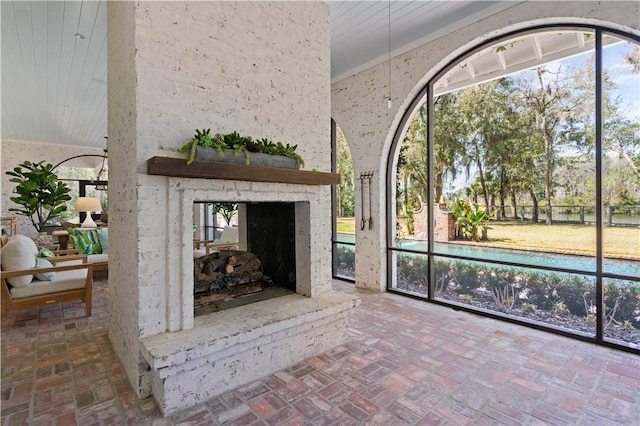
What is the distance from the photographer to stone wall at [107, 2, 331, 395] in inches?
86.5

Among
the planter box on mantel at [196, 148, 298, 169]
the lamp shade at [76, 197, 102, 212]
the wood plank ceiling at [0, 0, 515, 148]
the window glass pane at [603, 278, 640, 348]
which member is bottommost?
the window glass pane at [603, 278, 640, 348]

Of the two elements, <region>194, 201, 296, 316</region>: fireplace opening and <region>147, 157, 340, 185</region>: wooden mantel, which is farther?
<region>194, 201, 296, 316</region>: fireplace opening

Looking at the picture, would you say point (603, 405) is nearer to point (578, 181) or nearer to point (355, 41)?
point (578, 181)

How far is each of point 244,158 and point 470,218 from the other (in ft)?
10.6

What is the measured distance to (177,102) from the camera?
233cm

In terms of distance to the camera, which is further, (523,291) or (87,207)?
(87,207)

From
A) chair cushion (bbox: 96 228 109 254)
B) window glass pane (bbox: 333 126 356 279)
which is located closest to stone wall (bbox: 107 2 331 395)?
window glass pane (bbox: 333 126 356 279)

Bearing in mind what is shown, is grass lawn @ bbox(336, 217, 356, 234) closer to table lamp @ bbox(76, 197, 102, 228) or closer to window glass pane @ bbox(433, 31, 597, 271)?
window glass pane @ bbox(433, 31, 597, 271)

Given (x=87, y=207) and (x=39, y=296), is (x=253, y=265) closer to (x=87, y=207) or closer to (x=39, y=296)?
(x=39, y=296)

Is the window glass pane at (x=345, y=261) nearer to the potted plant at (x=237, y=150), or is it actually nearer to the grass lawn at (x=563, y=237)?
the grass lawn at (x=563, y=237)

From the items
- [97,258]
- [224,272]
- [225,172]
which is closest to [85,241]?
[97,258]

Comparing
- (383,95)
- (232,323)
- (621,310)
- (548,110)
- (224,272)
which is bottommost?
(621,310)

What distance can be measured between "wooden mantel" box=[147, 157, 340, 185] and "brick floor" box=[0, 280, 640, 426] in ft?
5.12

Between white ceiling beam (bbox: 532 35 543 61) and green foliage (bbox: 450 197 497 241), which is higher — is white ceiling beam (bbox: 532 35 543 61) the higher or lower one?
the higher one
